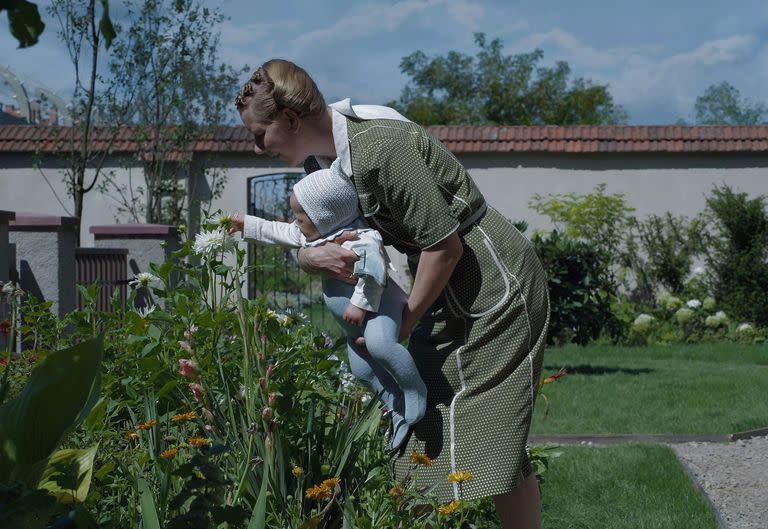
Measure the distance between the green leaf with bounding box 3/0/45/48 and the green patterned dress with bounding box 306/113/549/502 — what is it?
1.24m

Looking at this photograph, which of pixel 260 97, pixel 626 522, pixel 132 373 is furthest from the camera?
pixel 626 522

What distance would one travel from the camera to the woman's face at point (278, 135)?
90.8 inches

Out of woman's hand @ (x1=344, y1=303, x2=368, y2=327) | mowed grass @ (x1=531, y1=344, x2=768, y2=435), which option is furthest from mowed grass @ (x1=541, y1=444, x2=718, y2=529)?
woman's hand @ (x1=344, y1=303, x2=368, y2=327)

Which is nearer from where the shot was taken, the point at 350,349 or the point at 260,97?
the point at 260,97

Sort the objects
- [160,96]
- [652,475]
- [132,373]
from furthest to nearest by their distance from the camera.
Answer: [160,96]
[652,475]
[132,373]

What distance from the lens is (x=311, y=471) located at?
2.62m

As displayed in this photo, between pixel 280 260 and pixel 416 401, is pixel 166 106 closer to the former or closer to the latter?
pixel 280 260

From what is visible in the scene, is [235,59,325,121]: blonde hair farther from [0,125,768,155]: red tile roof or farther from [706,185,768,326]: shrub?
[0,125,768,155]: red tile roof

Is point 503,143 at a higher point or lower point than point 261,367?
higher

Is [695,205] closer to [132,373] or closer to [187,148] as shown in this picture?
[187,148]

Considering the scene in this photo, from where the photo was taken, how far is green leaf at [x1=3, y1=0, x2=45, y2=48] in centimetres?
106

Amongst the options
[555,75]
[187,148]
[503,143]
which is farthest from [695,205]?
[555,75]

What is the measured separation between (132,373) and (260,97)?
3.94 feet

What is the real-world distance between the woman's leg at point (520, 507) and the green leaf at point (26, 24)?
174 centimetres
